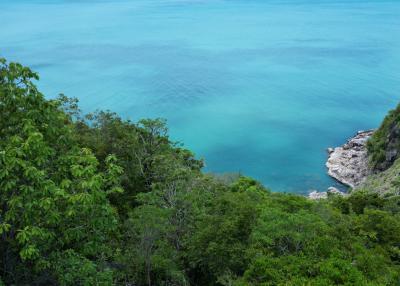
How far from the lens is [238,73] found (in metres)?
67.7

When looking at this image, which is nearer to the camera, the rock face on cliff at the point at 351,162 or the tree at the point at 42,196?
the tree at the point at 42,196

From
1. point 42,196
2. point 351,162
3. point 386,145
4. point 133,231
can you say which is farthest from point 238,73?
point 42,196

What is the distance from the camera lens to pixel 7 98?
31.1 ft

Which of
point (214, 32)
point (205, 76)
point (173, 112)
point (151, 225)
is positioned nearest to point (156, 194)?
point (151, 225)

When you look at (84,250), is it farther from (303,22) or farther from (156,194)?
(303,22)

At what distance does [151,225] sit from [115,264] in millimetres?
1574

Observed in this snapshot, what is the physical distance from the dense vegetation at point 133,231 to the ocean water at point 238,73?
25777 millimetres

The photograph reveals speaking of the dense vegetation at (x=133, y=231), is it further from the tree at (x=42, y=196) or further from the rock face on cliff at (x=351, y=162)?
the rock face on cliff at (x=351, y=162)

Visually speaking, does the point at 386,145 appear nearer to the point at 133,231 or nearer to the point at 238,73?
the point at 238,73

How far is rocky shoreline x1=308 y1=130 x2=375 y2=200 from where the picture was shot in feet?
128

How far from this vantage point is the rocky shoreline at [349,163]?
39156 mm

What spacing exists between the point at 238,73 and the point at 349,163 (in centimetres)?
3022

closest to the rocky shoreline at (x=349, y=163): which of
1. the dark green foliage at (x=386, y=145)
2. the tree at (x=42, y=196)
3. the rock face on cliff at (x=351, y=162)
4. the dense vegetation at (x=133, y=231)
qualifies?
the rock face on cliff at (x=351, y=162)

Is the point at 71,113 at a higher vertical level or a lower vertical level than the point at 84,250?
higher
